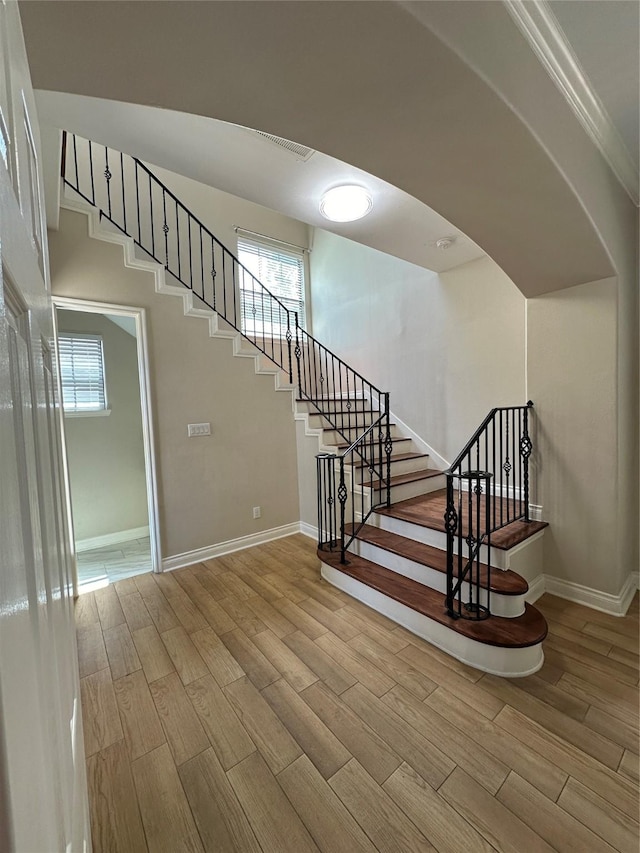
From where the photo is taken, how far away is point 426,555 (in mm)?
2420

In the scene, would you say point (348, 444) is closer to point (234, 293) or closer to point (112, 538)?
point (234, 293)

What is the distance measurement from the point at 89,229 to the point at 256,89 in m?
2.20

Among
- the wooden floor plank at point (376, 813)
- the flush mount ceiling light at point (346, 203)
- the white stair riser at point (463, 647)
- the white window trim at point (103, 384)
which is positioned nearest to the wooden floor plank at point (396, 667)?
the white stair riser at point (463, 647)

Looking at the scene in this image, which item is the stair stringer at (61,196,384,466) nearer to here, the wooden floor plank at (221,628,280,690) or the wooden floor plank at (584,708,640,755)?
the wooden floor plank at (221,628,280,690)

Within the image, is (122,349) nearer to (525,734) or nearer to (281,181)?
(281,181)

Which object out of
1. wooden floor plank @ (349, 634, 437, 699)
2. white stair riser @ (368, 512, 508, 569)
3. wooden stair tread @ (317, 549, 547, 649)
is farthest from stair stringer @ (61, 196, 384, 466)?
wooden floor plank @ (349, 634, 437, 699)

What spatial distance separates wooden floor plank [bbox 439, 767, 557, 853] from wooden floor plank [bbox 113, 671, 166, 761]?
1.22m

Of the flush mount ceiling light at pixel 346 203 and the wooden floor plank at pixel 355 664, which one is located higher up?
the flush mount ceiling light at pixel 346 203

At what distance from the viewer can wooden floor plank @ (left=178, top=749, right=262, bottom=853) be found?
112 centimetres

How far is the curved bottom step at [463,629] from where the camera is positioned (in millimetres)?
1766

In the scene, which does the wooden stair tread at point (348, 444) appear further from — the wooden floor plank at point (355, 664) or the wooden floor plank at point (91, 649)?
the wooden floor plank at point (91, 649)

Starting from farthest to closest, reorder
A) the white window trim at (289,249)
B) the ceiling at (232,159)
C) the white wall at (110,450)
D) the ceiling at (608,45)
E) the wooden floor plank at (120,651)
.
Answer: the white window trim at (289,249), the white wall at (110,450), the wooden floor plank at (120,651), the ceiling at (232,159), the ceiling at (608,45)

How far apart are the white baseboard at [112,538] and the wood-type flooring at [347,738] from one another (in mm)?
1789

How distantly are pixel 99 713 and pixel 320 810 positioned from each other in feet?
3.78
